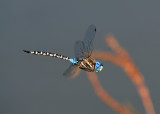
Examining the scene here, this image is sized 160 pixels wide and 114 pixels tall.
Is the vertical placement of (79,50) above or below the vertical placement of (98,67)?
above

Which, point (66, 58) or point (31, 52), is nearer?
point (31, 52)

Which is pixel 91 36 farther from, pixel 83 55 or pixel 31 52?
pixel 31 52

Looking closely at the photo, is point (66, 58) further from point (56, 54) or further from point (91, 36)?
point (91, 36)

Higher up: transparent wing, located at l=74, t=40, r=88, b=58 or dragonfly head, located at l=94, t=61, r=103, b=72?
transparent wing, located at l=74, t=40, r=88, b=58

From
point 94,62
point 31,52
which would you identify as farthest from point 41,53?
point 94,62

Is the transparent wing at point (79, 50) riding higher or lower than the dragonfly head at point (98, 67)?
higher

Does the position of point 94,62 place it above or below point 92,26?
below

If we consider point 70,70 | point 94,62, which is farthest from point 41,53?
point 94,62

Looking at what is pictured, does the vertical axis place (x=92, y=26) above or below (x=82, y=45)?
above

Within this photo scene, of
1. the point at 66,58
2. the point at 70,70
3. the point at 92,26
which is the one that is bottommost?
the point at 70,70
